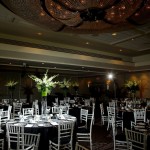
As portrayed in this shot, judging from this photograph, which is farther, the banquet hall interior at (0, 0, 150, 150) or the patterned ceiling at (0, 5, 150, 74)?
the patterned ceiling at (0, 5, 150, 74)

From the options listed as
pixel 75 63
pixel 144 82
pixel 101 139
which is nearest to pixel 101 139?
pixel 101 139

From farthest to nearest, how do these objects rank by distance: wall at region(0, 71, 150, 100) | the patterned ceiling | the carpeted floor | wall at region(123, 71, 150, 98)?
wall at region(0, 71, 150, 100)
wall at region(123, 71, 150, 98)
the patterned ceiling
the carpeted floor

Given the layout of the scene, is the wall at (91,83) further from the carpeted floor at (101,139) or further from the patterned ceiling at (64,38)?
the carpeted floor at (101,139)

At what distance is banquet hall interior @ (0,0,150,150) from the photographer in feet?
10.2

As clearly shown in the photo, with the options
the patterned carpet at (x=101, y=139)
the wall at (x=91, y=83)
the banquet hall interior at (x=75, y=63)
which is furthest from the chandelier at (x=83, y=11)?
the wall at (x=91, y=83)

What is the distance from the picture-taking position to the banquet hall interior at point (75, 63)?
312 centimetres

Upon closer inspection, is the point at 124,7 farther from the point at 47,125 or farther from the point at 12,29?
the point at 12,29

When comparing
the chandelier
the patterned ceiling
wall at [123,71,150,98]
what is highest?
the patterned ceiling

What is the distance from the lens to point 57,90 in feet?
59.5

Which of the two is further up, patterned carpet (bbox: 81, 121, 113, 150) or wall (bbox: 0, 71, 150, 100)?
wall (bbox: 0, 71, 150, 100)

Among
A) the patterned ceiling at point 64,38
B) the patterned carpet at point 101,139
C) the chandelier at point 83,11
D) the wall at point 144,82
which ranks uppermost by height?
the patterned ceiling at point 64,38

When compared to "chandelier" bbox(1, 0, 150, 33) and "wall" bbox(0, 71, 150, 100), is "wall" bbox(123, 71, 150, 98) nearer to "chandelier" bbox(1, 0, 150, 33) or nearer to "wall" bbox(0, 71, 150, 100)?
"wall" bbox(0, 71, 150, 100)

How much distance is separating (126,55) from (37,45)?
663 centimetres

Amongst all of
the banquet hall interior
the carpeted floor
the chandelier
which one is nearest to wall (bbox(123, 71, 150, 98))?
the banquet hall interior
